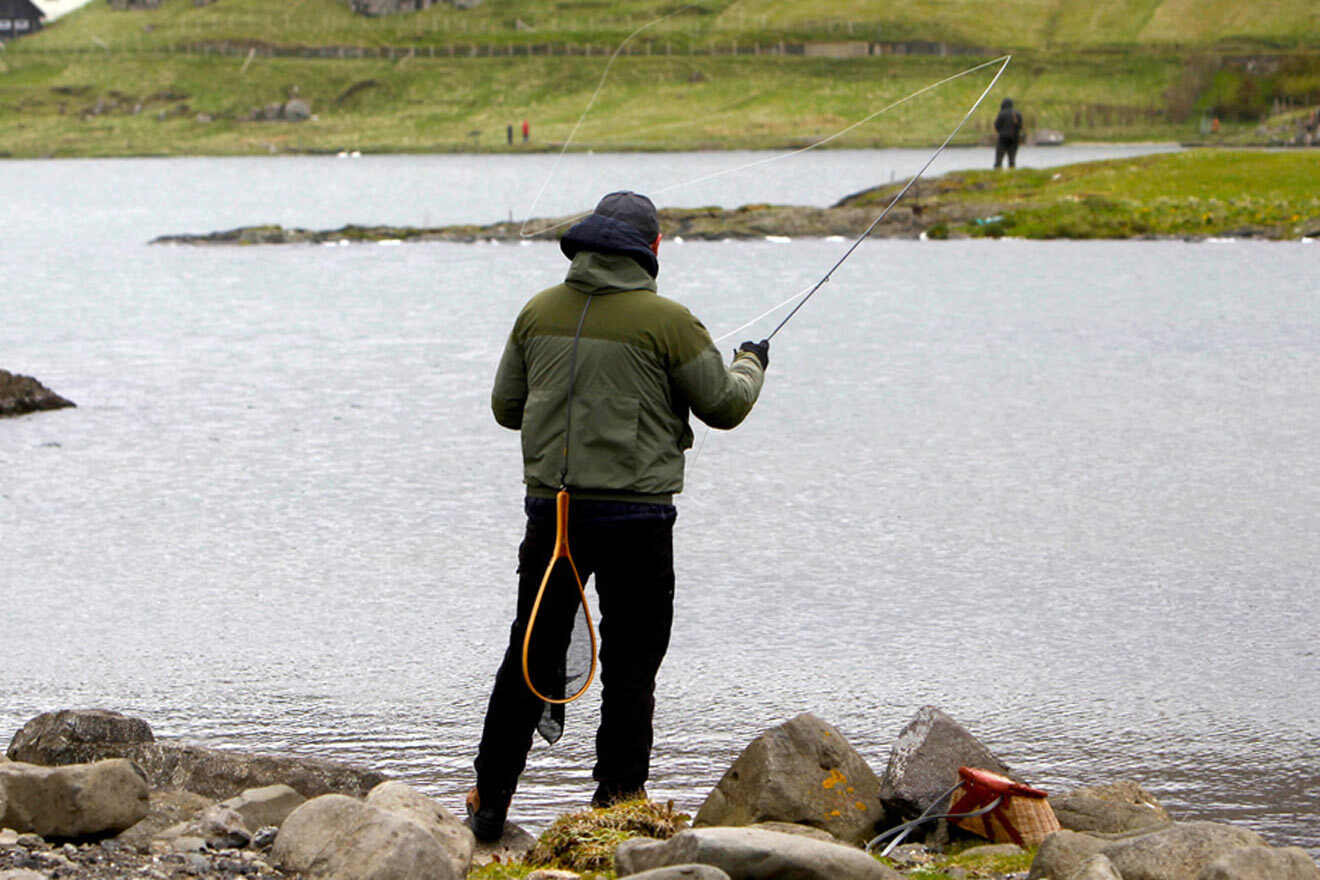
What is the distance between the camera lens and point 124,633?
29.1ft

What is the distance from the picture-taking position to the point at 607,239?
5758mm

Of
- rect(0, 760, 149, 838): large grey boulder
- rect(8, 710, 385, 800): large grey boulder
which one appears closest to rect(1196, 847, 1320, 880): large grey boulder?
rect(8, 710, 385, 800): large grey boulder

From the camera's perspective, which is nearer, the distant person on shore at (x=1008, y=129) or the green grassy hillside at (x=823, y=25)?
the distant person on shore at (x=1008, y=129)

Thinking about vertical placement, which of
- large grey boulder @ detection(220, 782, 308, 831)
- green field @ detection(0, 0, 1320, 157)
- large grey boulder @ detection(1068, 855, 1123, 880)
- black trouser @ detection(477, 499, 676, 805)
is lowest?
large grey boulder @ detection(220, 782, 308, 831)

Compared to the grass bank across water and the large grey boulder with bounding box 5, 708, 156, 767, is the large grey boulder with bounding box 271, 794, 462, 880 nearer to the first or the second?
the large grey boulder with bounding box 5, 708, 156, 767

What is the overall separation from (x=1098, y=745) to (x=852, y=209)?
33.6m

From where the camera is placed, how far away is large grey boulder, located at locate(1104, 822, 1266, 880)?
17.0ft

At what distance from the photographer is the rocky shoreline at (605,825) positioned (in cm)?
512

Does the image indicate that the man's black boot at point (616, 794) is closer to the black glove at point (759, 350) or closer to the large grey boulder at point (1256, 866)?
the black glove at point (759, 350)

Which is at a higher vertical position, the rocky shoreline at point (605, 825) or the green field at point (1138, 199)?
the green field at point (1138, 199)

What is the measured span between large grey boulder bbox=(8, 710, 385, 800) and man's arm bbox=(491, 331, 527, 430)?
49.8 inches

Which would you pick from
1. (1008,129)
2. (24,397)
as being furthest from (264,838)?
(1008,129)

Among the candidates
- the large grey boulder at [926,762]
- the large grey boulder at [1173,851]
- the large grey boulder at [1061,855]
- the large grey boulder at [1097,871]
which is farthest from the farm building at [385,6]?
the large grey boulder at [1097,871]

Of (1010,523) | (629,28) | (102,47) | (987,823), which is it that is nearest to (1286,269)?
(1010,523)
